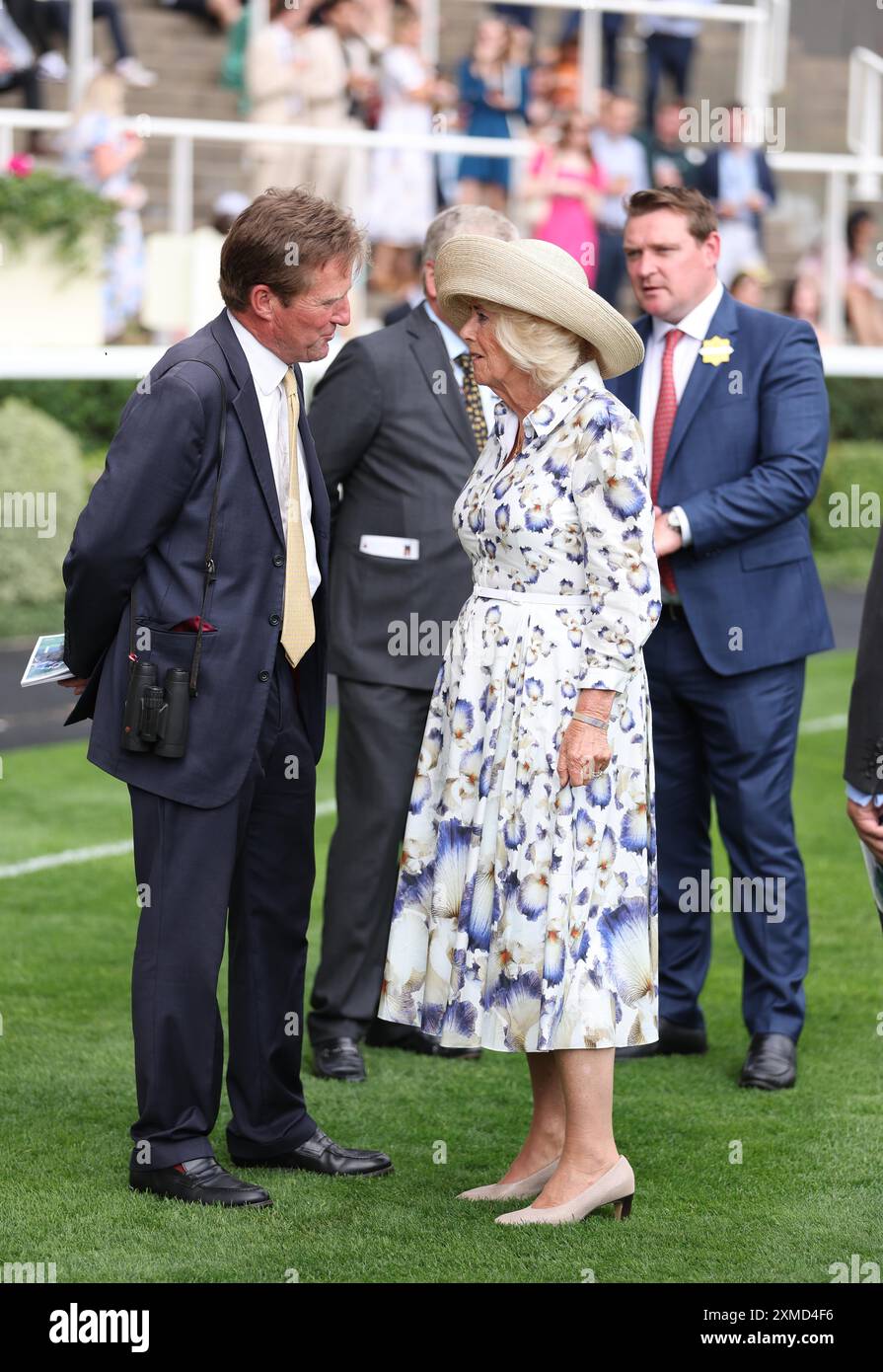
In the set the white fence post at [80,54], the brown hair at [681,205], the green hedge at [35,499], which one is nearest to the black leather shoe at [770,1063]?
the brown hair at [681,205]

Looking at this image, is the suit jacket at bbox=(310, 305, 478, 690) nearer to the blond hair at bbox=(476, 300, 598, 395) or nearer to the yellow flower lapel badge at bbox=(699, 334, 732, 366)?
the yellow flower lapel badge at bbox=(699, 334, 732, 366)

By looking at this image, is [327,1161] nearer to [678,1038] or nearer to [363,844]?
[363,844]

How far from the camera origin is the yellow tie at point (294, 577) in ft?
15.1

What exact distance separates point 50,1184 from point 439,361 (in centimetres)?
256

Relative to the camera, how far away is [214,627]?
4438 mm

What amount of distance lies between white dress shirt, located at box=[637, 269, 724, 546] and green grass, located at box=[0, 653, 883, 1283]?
6.04 feet

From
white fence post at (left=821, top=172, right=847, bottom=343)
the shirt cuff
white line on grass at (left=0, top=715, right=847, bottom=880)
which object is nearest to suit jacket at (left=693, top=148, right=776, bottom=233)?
white fence post at (left=821, top=172, right=847, bottom=343)

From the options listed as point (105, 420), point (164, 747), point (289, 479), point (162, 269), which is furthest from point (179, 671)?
point (105, 420)

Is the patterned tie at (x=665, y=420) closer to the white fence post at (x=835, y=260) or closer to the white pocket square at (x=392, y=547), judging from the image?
the white pocket square at (x=392, y=547)

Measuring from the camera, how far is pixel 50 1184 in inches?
186

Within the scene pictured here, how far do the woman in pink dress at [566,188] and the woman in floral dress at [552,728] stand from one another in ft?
37.2

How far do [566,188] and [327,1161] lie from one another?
1199 centimetres

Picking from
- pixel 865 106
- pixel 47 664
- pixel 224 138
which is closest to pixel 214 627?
pixel 47 664

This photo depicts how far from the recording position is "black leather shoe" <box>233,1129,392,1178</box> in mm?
4859
